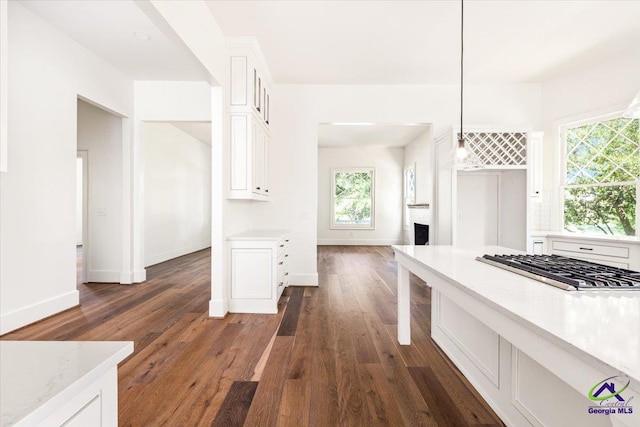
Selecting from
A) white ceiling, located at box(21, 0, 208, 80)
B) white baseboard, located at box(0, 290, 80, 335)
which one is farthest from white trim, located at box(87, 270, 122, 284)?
white ceiling, located at box(21, 0, 208, 80)

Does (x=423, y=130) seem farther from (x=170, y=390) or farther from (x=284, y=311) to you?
(x=170, y=390)

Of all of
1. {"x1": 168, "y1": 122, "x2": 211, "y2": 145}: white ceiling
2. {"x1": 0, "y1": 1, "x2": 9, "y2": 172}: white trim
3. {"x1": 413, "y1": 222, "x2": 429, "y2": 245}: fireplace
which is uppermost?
{"x1": 168, "y1": 122, "x2": 211, "y2": 145}: white ceiling

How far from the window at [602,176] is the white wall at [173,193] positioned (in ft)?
20.7

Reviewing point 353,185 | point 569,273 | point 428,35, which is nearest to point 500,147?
point 428,35

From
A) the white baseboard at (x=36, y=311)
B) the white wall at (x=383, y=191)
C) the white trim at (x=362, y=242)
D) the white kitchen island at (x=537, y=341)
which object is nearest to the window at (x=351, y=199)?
the white wall at (x=383, y=191)

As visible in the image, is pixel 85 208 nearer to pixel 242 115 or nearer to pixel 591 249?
pixel 242 115

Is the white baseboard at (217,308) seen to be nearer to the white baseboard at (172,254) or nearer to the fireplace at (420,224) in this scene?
the white baseboard at (172,254)

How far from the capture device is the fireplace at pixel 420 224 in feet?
19.3

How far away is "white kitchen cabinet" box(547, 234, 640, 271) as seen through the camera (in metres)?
2.88

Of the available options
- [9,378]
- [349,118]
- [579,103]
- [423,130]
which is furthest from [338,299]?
[423,130]

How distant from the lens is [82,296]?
148 inches

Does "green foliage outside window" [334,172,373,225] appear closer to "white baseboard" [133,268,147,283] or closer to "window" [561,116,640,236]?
"window" [561,116,640,236]

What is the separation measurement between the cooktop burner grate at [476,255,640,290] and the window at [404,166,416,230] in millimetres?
6055

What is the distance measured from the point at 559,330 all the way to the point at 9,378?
4.01ft
